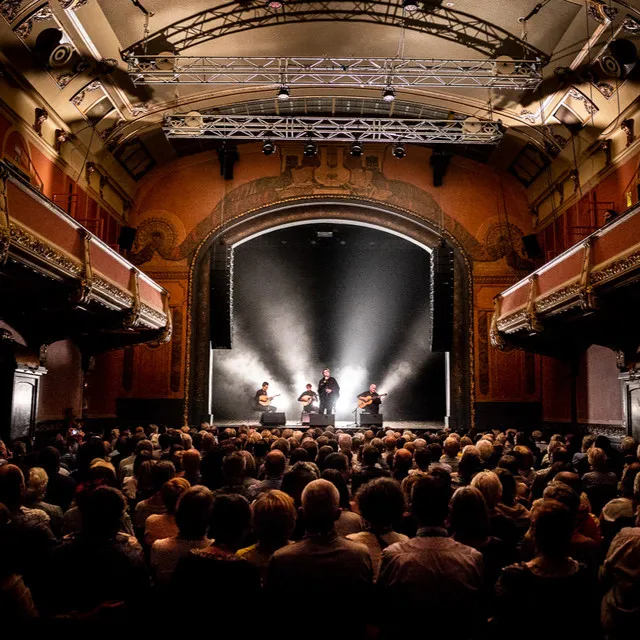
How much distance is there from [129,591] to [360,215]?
15170mm

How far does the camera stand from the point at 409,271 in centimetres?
2064

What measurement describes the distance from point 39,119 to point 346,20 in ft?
18.8

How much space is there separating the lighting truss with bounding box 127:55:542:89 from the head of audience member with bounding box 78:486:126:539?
9590 millimetres

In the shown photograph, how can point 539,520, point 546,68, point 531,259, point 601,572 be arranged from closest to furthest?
point 539,520
point 601,572
point 546,68
point 531,259

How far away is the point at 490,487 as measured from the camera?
405 centimetres

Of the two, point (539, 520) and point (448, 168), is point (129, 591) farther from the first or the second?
point (448, 168)

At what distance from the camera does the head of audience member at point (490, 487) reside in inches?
159

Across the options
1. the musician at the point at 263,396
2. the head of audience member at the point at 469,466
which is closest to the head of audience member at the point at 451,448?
the head of audience member at the point at 469,466

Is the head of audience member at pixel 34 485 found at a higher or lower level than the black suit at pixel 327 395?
lower

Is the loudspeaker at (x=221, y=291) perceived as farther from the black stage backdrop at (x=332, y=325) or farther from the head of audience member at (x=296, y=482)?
the head of audience member at (x=296, y=482)

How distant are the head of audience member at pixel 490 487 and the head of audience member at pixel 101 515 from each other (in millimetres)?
2175

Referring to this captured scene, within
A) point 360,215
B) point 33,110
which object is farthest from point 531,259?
point 33,110

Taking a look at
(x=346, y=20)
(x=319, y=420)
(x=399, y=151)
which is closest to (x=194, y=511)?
(x=346, y=20)

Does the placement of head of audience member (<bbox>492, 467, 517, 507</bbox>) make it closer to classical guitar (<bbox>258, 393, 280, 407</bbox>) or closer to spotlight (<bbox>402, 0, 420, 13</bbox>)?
spotlight (<bbox>402, 0, 420, 13</bbox>)
